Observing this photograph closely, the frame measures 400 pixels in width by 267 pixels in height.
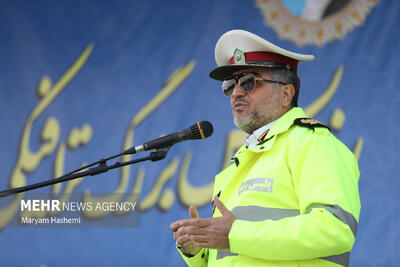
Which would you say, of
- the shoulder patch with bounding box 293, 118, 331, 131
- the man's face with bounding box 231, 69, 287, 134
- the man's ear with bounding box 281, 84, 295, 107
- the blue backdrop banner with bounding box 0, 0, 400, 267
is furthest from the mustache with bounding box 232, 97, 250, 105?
the blue backdrop banner with bounding box 0, 0, 400, 267

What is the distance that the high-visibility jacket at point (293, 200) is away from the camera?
3.69 ft

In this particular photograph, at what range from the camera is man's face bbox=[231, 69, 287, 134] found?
158 centimetres

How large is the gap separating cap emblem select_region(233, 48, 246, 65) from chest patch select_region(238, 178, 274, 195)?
45 centimetres

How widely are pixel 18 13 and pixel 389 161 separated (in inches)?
111

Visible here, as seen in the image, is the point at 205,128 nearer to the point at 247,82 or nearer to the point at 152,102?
the point at 247,82

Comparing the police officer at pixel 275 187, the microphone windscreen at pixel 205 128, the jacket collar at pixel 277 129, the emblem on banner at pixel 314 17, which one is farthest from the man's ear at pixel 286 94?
the emblem on banner at pixel 314 17

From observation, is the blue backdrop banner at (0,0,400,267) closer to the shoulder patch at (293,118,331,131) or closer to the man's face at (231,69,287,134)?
the man's face at (231,69,287,134)

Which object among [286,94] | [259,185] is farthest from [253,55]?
[259,185]

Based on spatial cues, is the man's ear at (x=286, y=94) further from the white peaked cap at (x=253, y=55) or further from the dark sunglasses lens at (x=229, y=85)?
the dark sunglasses lens at (x=229, y=85)

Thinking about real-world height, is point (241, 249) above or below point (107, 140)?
below

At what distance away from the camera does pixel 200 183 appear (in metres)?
3.35

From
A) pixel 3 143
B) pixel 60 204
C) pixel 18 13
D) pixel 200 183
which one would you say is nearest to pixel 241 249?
pixel 200 183

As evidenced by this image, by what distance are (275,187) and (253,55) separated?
20.4 inches

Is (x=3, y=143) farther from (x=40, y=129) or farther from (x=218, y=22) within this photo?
(x=218, y=22)
